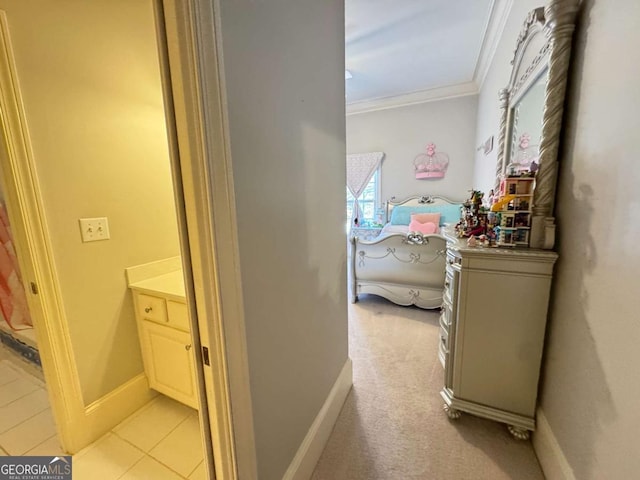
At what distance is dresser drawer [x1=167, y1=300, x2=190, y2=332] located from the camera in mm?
1455

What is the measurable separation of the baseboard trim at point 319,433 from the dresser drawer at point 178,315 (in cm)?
83

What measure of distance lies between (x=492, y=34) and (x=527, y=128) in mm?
1743

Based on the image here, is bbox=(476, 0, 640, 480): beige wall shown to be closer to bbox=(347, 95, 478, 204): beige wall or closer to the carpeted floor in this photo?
the carpeted floor

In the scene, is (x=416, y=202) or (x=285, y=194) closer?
(x=285, y=194)

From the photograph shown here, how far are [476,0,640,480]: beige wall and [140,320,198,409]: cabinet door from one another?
178 centimetres

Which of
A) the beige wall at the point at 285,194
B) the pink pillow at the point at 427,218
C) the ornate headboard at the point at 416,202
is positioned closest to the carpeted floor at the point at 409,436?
the beige wall at the point at 285,194

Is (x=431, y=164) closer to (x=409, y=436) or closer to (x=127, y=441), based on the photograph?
(x=409, y=436)

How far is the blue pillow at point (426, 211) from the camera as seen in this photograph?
13.6 feet

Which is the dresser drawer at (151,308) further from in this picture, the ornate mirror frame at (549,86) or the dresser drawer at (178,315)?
the ornate mirror frame at (549,86)

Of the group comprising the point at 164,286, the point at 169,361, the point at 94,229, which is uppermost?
the point at 94,229

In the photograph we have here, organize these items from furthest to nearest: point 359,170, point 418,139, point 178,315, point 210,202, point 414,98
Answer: point 359,170 < point 418,139 < point 414,98 < point 178,315 < point 210,202

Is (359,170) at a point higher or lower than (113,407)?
higher

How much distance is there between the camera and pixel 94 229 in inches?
59.8

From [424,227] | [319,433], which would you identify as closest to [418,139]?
[424,227]
